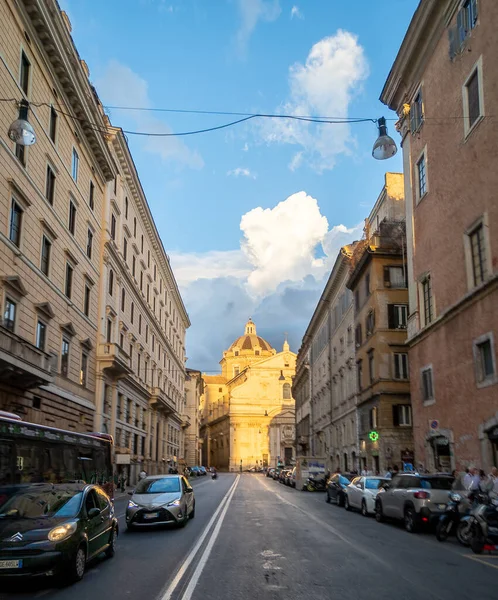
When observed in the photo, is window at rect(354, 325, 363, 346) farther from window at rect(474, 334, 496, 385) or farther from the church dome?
the church dome

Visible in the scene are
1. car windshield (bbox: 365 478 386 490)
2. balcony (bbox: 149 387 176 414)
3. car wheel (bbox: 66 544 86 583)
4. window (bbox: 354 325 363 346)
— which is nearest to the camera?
car wheel (bbox: 66 544 86 583)

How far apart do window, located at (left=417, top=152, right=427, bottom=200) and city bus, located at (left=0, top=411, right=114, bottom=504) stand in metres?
16.8

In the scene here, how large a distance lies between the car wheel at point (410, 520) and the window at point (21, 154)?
18885mm

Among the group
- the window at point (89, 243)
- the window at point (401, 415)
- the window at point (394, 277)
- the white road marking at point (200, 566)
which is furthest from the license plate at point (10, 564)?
the window at point (394, 277)

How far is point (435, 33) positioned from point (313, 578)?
75.5ft

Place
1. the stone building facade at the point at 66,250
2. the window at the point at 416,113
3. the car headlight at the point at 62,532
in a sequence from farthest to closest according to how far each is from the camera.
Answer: the window at the point at 416,113
the stone building facade at the point at 66,250
the car headlight at the point at 62,532

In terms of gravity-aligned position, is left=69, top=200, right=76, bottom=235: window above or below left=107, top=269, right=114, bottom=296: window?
above

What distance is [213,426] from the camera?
470ft

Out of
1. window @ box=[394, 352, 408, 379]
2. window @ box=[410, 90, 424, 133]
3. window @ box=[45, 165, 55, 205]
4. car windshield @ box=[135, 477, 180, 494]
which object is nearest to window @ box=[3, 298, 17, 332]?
window @ box=[45, 165, 55, 205]

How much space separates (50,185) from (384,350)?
20.6m

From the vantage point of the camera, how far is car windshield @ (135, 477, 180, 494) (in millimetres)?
18212

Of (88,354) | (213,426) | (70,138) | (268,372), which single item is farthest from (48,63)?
(213,426)

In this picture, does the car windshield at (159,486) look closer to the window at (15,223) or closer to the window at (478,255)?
the window at (15,223)

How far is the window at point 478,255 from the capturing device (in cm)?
2206
